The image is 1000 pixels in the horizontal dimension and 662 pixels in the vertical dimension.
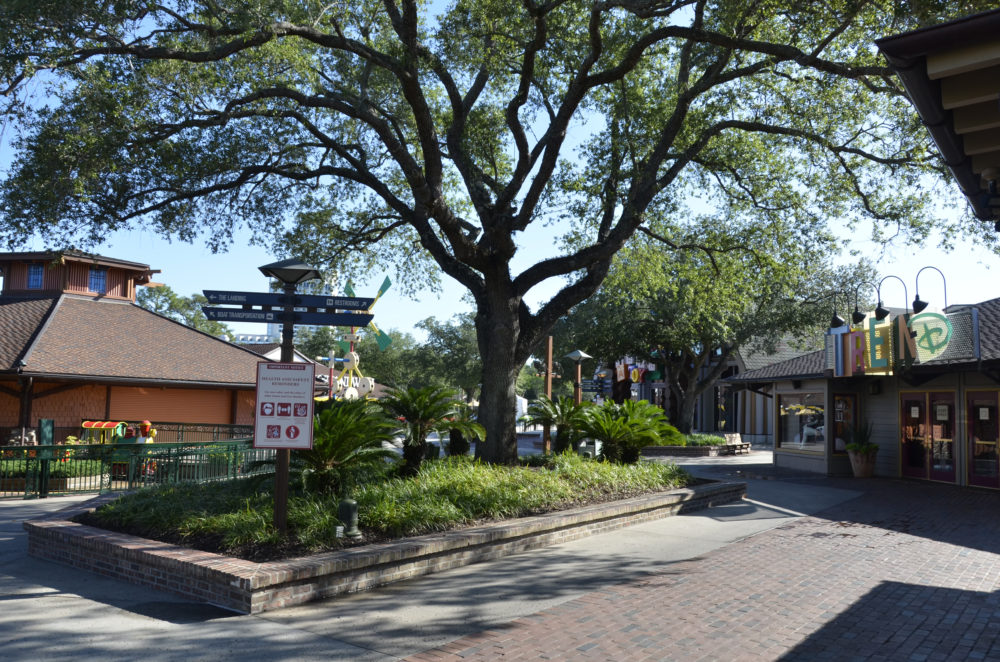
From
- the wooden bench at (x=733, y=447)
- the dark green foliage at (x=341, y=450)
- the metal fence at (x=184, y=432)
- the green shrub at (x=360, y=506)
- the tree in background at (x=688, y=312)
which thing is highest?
the tree in background at (x=688, y=312)

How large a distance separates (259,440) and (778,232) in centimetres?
1287

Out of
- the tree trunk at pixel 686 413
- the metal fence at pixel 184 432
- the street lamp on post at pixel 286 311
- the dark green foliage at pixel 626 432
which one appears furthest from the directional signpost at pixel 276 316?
the tree trunk at pixel 686 413

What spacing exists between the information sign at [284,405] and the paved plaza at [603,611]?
196cm

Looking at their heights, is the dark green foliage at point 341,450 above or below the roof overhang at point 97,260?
below

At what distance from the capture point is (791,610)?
7379mm

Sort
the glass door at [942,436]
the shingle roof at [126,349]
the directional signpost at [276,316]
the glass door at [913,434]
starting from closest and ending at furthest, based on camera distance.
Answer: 1. the directional signpost at [276,316]
2. the glass door at [942,436]
3. the glass door at [913,434]
4. the shingle roof at [126,349]

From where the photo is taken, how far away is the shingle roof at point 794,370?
22281mm

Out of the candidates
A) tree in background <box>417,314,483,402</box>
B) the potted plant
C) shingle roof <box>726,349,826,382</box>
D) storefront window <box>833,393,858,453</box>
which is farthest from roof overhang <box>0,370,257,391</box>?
tree in background <box>417,314,483,402</box>

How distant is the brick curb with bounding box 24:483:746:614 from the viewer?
23.4 feet

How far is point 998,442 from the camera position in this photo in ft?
56.9

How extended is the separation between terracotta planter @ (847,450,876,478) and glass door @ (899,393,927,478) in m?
0.77

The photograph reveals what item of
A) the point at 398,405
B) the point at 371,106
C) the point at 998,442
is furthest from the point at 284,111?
the point at 998,442

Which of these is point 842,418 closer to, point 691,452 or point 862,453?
point 862,453

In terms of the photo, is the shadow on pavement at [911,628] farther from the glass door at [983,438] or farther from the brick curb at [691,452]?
the brick curb at [691,452]
